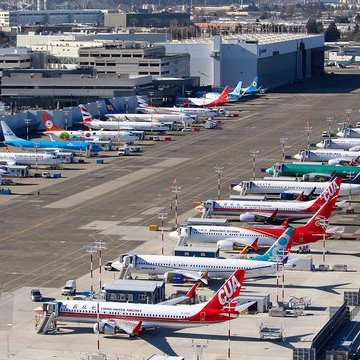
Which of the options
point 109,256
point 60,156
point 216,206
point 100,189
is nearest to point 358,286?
point 109,256

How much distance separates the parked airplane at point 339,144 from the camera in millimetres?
194500

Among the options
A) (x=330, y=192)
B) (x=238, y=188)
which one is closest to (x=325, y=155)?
(x=238, y=188)

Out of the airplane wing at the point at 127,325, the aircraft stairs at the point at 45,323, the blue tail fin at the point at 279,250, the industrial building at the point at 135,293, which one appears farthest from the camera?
the blue tail fin at the point at 279,250

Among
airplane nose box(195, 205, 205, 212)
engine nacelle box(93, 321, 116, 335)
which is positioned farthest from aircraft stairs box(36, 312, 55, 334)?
airplane nose box(195, 205, 205, 212)

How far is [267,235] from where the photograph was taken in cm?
12169

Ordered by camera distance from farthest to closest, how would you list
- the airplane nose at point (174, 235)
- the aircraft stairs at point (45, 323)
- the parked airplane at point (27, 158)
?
the parked airplane at point (27, 158) < the airplane nose at point (174, 235) < the aircraft stairs at point (45, 323)

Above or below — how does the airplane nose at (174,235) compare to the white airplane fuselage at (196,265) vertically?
below

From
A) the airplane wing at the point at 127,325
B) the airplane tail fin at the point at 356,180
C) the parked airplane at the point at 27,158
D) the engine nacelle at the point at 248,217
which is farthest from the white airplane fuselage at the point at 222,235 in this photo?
the parked airplane at the point at 27,158

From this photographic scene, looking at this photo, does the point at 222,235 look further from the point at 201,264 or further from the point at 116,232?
the point at 201,264

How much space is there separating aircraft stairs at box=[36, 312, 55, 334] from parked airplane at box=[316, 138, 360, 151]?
102 metres

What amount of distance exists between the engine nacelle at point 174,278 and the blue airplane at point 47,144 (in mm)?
81550

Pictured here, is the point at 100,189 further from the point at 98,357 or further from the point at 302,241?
the point at 98,357

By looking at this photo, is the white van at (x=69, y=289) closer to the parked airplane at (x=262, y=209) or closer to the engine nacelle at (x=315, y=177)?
the parked airplane at (x=262, y=209)

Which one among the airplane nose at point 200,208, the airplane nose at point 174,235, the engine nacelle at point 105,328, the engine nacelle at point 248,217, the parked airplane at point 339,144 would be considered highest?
the engine nacelle at point 105,328
